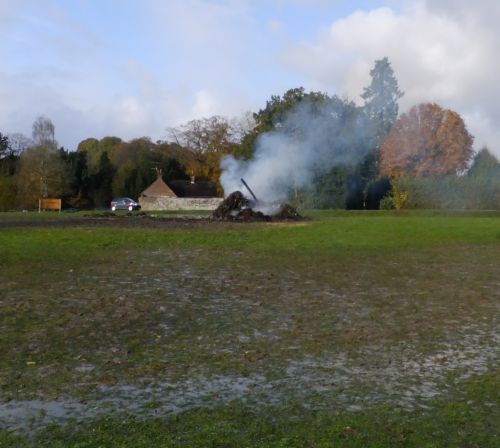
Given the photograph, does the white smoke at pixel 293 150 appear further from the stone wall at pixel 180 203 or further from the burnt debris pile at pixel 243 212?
the stone wall at pixel 180 203

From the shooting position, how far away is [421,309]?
12.3 meters

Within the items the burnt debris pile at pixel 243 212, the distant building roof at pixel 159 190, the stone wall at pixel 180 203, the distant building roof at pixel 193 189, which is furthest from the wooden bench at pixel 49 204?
the burnt debris pile at pixel 243 212

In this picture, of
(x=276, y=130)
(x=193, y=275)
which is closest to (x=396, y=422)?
(x=193, y=275)

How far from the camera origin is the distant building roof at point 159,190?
291 ft

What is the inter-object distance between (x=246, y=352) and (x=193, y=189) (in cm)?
8240

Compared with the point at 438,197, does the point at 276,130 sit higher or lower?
higher

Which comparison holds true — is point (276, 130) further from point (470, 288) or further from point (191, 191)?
point (191, 191)

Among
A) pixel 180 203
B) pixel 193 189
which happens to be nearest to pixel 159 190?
pixel 193 189

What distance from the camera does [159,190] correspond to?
89875 mm

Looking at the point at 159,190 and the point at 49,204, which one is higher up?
the point at 159,190

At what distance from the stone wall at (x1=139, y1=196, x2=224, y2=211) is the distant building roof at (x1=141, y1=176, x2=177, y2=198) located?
6995 mm

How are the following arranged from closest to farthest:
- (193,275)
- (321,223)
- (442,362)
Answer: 1. (442,362)
2. (193,275)
3. (321,223)

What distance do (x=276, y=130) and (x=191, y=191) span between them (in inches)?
1849

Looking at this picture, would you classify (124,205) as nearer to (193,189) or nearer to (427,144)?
(193,189)
